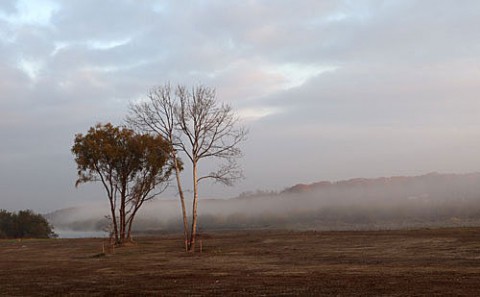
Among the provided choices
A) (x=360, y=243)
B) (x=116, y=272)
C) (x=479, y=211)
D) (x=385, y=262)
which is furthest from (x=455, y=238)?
(x=479, y=211)

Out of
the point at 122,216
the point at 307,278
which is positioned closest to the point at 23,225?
the point at 122,216

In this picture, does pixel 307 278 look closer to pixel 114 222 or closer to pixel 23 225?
pixel 114 222

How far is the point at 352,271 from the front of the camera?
23000mm

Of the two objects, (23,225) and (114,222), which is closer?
(114,222)

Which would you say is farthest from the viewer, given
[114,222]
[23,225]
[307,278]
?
[23,225]

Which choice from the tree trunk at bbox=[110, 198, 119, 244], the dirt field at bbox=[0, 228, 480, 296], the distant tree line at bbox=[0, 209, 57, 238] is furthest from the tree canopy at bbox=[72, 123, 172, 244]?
the distant tree line at bbox=[0, 209, 57, 238]

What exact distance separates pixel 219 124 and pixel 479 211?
223ft

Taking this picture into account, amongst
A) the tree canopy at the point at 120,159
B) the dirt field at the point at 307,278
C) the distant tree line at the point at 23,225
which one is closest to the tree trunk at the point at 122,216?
the tree canopy at the point at 120,159

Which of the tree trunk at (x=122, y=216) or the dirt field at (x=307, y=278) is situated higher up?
the tree trunk at (x=122, y=216)

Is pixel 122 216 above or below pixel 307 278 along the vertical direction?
above

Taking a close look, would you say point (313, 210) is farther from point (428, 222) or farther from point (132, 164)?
point (132, 164)

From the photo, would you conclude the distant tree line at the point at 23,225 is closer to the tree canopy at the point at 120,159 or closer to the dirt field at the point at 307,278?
the tree canopy at the point at 120,159

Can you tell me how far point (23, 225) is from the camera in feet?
364

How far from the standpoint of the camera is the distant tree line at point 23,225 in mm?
110000
